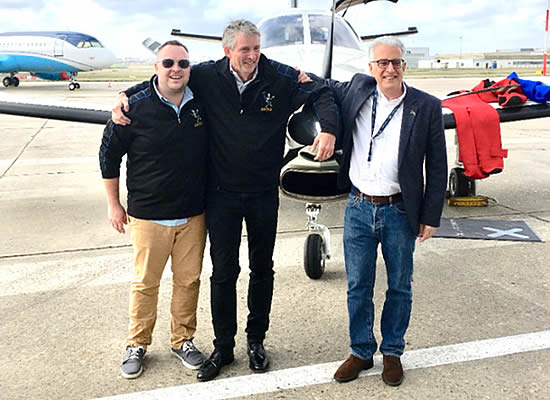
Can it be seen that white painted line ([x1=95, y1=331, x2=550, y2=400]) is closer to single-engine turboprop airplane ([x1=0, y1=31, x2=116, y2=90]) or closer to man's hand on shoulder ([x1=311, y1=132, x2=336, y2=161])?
man's hand on shoulder ([x1=311, y1=132, x2=336, y2=161])

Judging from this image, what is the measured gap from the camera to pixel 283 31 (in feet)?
20.5

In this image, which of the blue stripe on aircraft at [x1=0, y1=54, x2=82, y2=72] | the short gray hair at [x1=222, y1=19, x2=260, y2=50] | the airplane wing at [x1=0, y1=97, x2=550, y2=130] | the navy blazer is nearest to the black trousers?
the navy blazer

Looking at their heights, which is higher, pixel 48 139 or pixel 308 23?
pixel 308 23

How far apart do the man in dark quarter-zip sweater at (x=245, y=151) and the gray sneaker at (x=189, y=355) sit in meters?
0.10

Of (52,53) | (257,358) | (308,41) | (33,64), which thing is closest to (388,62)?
(257,358)

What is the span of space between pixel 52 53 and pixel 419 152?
1268 inches

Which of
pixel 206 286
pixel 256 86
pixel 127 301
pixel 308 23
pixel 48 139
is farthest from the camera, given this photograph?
pixel 48 139

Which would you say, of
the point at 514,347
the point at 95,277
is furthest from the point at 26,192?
the point at 514,347

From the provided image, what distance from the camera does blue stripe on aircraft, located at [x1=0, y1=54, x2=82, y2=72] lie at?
31.0 m

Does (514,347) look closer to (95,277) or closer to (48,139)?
(95,277)

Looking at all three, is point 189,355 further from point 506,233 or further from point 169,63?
point 506,233

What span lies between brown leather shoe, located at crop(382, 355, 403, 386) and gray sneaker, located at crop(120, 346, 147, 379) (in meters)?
1.51

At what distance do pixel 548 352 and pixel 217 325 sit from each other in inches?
85.7

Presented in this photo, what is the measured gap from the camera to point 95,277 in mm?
4801
